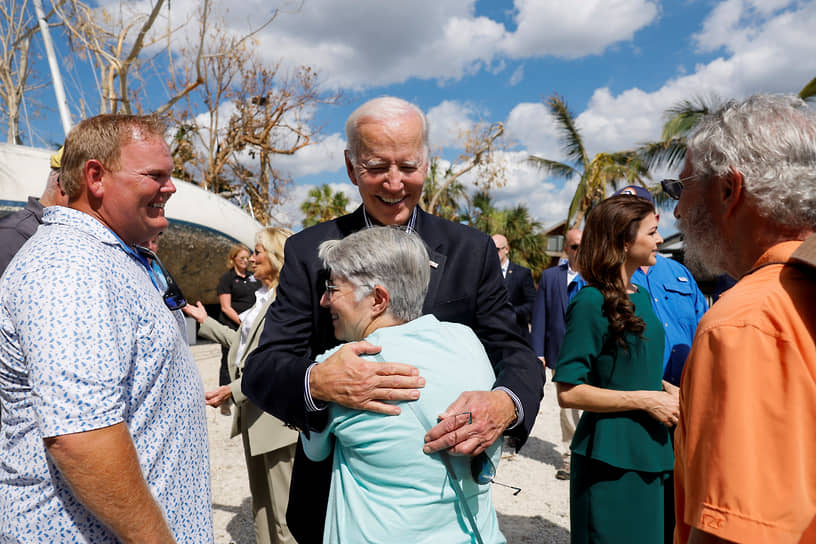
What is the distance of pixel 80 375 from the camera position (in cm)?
133

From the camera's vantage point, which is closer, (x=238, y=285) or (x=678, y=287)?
(x=678, y=287)

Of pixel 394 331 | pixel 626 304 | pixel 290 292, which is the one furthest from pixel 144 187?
pixel 626 304

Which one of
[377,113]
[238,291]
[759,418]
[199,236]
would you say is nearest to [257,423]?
[377,113]

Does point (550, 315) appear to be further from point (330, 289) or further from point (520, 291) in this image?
point (330, 289)

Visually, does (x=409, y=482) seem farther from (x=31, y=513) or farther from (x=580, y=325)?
(x=580, y=325)

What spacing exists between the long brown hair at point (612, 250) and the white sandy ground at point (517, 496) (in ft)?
7.98

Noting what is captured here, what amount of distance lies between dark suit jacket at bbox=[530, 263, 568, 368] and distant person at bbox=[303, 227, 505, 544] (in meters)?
4.33

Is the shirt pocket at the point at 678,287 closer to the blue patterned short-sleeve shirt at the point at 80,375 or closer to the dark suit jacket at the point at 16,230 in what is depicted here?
→ the blue patterned short-sleeve shirt at the point at 80,375

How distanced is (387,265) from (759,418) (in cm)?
97

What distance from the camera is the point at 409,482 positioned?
4.83 feet

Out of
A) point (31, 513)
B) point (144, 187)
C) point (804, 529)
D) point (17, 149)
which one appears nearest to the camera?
point (804, 529)

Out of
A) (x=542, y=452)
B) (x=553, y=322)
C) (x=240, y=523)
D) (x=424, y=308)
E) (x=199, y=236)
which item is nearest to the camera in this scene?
(x=424, y=308)

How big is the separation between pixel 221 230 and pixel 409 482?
41.1 ft

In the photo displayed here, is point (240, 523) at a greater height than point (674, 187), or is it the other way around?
point (674, 187)
